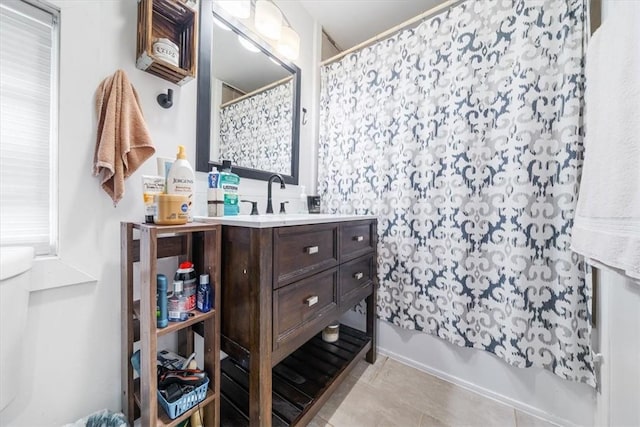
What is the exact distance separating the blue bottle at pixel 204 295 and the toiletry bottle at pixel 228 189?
0.32 meters

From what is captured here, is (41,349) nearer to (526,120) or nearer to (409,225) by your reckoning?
(409,225)

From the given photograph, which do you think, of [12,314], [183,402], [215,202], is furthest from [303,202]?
[12,314]

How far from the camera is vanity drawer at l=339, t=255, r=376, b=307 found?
1.18 meters

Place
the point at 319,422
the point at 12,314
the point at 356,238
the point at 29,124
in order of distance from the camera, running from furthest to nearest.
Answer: the point at 356,238 < the point at 319,422 < the point at 29,124 < the point at 12,314

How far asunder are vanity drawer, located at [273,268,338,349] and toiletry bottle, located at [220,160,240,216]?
1.48ft

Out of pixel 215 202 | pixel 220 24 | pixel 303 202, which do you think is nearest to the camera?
pixel 215 202

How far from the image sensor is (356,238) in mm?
1293

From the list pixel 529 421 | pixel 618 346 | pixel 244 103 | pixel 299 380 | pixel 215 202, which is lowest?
pixel 529 421

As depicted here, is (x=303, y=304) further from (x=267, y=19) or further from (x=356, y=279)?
(x=267, y=19)

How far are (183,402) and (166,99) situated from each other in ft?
3.74

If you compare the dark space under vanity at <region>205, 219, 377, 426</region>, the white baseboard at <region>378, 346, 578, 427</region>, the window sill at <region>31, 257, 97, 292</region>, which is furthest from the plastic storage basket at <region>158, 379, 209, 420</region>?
the white baseboard at <region>378, 346, 578, 427</region>

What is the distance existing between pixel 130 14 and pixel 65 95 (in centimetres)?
41

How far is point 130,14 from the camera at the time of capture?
2.91 feet

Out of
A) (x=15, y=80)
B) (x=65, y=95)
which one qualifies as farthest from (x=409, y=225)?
(x=15, y=80)
